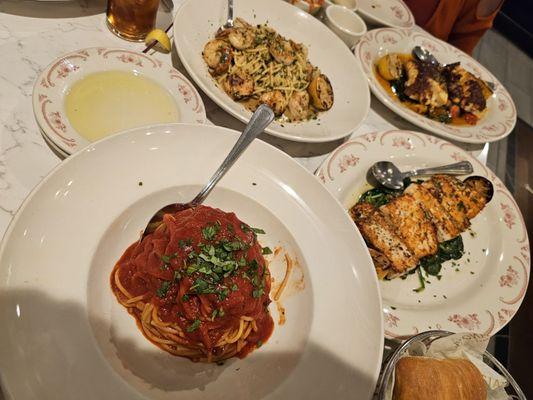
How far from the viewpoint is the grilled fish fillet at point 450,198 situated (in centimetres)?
279

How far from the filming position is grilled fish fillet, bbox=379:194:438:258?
253 cm

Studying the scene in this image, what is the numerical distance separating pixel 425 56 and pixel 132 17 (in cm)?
281

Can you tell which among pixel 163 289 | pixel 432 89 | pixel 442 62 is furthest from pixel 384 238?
pixel 442 62

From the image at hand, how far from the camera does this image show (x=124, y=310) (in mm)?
1774

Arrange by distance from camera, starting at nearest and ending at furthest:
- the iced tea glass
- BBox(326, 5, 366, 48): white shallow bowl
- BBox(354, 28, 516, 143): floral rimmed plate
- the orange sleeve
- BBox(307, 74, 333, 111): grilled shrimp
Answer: the iced tea glass
BBox(307, 74, 333, 111): grilled shrimp
BBox(354, 28, 516, 143): floral rimmed plate
BBox(326, 5, 366, 48): white shallow bowl
the orange sleeve

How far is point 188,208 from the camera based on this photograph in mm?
1967

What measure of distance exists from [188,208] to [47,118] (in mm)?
824

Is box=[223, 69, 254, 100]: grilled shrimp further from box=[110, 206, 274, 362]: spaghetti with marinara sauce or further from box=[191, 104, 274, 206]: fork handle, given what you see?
box=[110, 206, 274, 362]: spaghetti with marinara sauce

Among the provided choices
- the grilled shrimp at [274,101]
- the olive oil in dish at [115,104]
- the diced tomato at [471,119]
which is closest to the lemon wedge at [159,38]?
the olive oil in dish at [115,104]

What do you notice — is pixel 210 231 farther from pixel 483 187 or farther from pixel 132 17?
pixel 483 187

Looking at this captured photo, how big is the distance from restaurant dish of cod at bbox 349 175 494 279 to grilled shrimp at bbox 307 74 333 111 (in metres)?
0.73

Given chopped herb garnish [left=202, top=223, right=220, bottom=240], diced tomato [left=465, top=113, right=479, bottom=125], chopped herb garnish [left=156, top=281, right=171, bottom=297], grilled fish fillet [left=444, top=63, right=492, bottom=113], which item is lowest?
chopped herb garnish [left=156, top=281, right=171, bottom=297]

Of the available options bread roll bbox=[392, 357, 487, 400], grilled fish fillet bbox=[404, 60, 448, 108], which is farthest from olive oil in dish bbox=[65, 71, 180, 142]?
grilled fish fillet bbox=[404, 60, 448, 108]

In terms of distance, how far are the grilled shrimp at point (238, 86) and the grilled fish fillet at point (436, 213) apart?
1.28 meters
